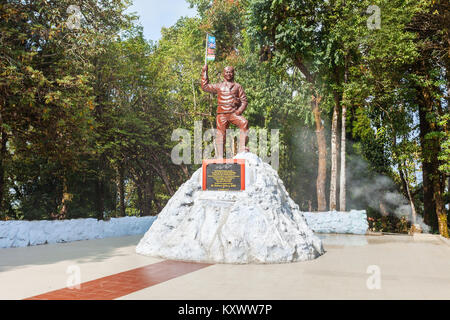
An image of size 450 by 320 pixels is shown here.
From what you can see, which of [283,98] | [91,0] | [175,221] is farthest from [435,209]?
[91,0]

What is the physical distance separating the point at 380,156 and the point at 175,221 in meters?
15.8

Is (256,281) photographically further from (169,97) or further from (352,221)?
(169,97)

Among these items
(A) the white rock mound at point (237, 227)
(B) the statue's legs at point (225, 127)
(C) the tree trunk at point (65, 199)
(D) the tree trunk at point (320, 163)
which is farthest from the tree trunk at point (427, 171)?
(C) the tree trunk at point (65, 199)

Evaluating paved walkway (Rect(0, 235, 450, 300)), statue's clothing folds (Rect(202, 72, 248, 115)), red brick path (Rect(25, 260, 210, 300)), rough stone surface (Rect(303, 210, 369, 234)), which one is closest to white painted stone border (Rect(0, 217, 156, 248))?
paved walkway (Rect(0, 235, 450, 300))

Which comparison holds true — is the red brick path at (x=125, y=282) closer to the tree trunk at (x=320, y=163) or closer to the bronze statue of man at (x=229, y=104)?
the bronze statue of man at (x=229, y=104)

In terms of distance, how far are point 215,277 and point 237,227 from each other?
206 centimetres

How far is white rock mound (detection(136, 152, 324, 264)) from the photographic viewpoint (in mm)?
8422

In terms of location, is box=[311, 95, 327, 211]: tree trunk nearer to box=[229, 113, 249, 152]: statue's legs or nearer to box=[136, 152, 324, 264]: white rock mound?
box=[136, 152, 324, 264]: white rock mound

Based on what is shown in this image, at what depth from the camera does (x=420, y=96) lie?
58.6ft

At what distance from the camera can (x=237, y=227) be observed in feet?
28.6

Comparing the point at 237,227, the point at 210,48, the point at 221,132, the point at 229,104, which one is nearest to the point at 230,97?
the point at 229,104

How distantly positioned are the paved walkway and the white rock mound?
13.8 inches

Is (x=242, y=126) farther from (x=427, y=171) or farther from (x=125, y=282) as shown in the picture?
(x=427, y=171)

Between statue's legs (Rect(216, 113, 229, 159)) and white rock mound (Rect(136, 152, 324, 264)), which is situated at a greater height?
statue's legs (Rect(216, 113, 229, 159))
